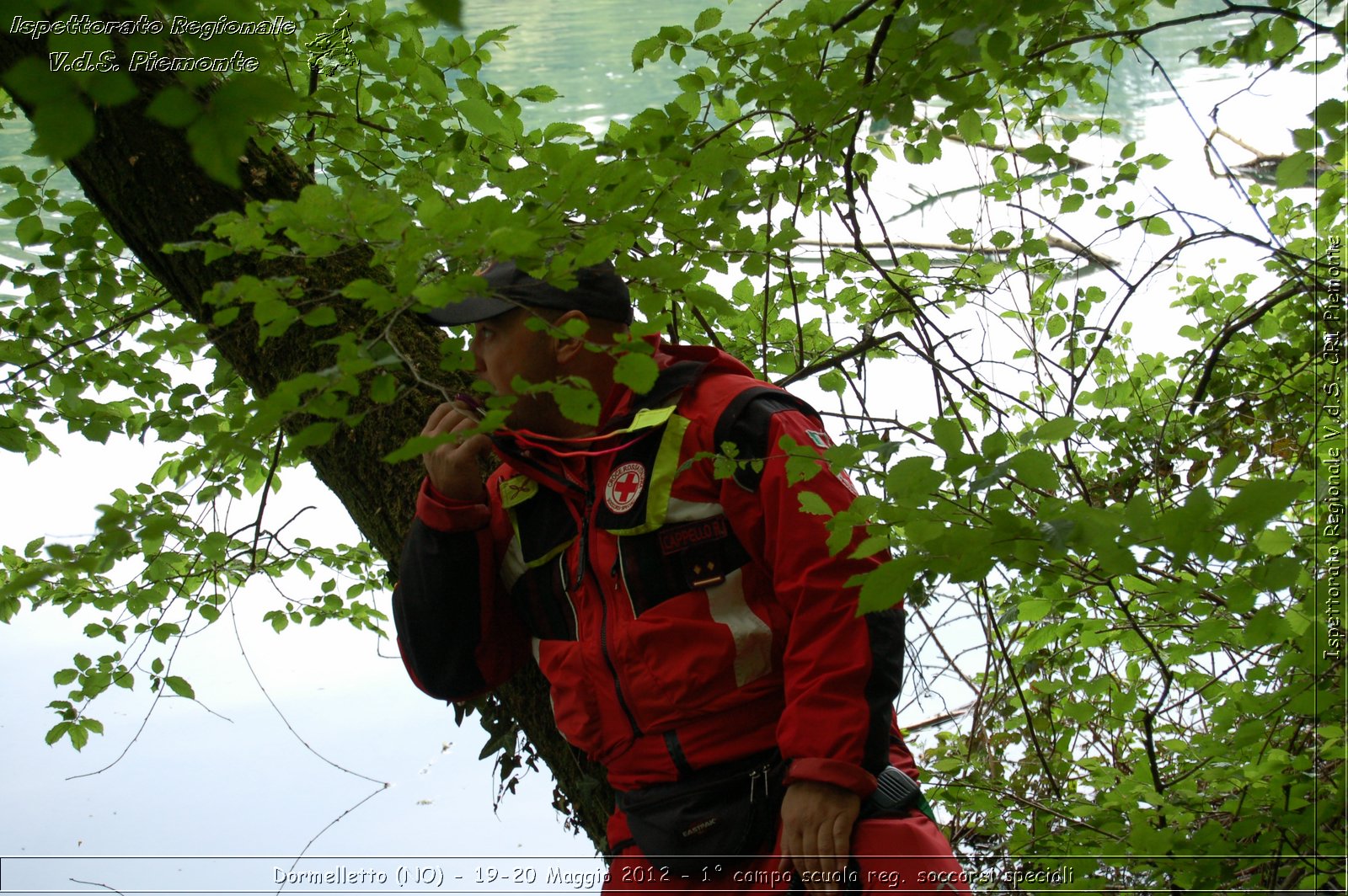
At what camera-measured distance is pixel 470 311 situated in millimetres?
1255

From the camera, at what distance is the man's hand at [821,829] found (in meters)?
1.05

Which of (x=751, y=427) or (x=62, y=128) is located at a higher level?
(x=751, y=427)

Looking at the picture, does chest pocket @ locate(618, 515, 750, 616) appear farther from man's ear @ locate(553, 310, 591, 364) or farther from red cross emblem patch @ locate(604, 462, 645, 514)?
man's ear @ locate(553, 310, 591, 364)

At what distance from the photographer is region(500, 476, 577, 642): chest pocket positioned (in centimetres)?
133

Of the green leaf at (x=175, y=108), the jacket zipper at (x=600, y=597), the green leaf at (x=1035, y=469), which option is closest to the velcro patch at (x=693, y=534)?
the jacket zipper at (x=600, y=597)

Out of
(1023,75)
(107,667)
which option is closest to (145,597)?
(107,667)

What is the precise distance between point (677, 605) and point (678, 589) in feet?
0.07

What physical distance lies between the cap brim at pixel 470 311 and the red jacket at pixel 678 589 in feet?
0.54

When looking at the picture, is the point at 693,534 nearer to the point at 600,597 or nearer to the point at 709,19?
the point at 600,597

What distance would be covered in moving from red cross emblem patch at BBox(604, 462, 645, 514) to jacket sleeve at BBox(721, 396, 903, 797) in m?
0.13

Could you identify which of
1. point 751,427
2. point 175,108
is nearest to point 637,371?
point 751,427

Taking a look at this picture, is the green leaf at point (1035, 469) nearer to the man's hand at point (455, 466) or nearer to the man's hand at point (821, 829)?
the man's hand at point (821, 829)

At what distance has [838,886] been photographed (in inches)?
41.5

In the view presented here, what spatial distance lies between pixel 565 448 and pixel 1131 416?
130 centimetres
